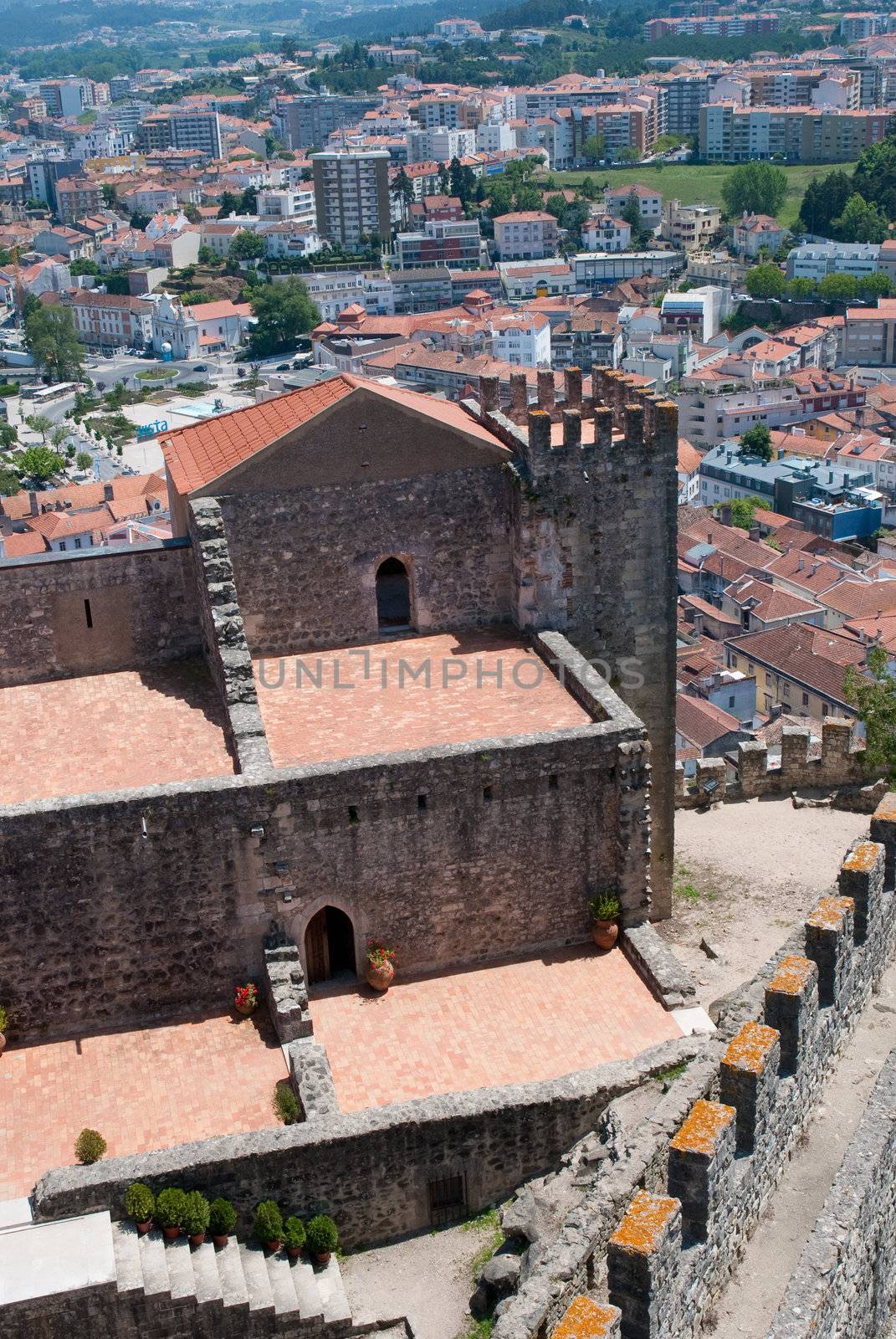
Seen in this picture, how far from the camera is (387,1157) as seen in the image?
16.3m

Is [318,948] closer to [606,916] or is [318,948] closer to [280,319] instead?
[606,916]

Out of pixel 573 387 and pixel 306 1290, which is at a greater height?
pixel 573 387

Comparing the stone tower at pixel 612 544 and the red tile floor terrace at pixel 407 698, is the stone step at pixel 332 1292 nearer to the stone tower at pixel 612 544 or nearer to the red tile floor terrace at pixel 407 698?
the red tile floor terrace at pixel 407 698

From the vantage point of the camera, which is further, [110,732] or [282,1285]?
[110,732]

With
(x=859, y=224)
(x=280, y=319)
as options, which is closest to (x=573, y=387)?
(x=280, y=319)

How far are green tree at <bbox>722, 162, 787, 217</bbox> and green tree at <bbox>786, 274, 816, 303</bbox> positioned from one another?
28.7m

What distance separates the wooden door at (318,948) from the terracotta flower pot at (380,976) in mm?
561

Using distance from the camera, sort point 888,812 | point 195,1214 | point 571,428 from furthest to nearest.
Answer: point 571,428, point 195,1214, point 888,812

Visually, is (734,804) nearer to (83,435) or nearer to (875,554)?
(875,554)

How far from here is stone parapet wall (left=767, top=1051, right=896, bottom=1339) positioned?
9742mm

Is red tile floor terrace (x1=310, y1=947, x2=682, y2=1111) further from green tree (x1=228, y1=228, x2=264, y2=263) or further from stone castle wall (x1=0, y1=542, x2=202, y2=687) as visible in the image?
green tree (x1=228, y1=228, x2=264, y2=263)

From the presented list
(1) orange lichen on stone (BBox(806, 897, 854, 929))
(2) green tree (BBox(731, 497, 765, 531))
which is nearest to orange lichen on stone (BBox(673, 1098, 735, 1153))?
(1) orange lichen on stone (BBox(806, 897, 854, 929))

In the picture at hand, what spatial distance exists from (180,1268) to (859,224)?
594ft

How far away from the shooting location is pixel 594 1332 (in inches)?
380
